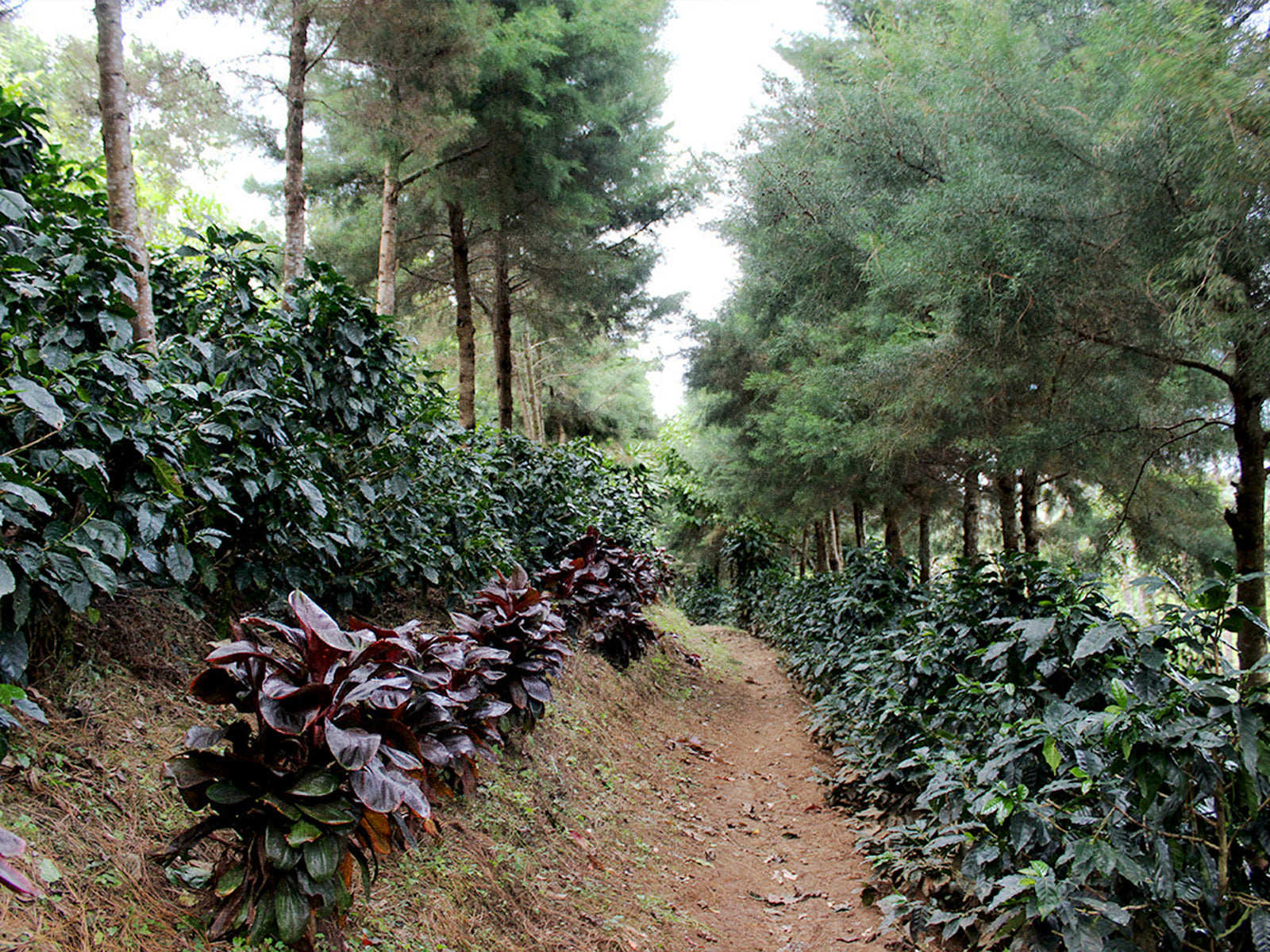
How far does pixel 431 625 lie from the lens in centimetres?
474

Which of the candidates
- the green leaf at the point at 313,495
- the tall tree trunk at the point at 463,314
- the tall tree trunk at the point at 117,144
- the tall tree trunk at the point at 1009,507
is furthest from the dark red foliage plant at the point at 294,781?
the tall tree trunk at the point at 463,314

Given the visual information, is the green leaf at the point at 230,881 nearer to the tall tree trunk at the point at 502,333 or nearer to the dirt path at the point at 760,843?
the dirt path at the point at 760,843

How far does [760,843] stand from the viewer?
4594 millimetres

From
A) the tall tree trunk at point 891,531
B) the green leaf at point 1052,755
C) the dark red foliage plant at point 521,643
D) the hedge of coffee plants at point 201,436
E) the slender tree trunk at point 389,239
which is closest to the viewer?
the hedge of coffee plants at point 201,436

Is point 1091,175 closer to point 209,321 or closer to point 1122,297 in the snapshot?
point 1122,297

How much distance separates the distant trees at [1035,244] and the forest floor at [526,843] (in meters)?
2.89

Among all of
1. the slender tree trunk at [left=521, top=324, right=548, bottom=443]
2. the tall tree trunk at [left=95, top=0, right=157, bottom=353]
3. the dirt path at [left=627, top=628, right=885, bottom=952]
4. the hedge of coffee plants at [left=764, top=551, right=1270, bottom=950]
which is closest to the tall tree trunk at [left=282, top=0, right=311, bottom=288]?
the tall tree trunk at [left=95, top=0, right=157, bottom=353]

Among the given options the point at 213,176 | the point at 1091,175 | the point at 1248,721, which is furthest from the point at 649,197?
the point at 1248,721

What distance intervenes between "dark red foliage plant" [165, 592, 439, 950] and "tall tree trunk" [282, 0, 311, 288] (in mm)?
3490

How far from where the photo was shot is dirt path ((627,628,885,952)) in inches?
135

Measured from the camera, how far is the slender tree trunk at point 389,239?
676 cm

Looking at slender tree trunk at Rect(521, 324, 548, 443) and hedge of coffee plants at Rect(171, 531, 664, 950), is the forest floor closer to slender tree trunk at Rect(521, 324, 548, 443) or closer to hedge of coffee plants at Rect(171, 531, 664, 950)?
hedge of coffee plants at Rect(171, 531, 664, 950)

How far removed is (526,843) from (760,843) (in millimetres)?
1911

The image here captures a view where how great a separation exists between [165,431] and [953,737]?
3644 mm
